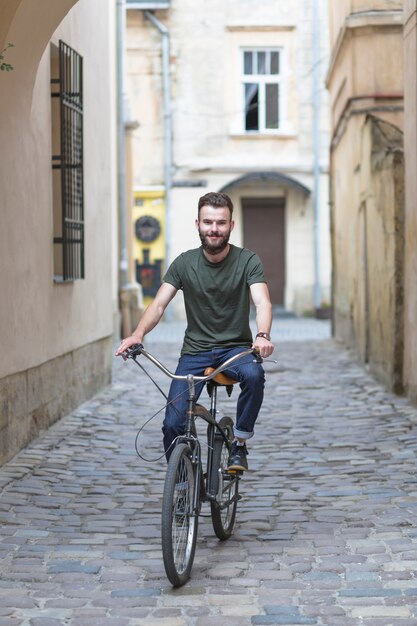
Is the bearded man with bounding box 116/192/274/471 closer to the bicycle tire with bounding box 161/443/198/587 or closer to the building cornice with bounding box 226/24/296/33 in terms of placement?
the bicycle tire with bounding box 161/443/198/587

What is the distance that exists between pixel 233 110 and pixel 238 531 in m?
23.2

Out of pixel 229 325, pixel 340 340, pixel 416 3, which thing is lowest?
pixel 340 340

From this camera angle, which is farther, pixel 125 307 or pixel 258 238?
pixel 258 238

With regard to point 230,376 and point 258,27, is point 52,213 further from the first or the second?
point 258,27

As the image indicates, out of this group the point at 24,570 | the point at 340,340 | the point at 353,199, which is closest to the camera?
the point at 24,570

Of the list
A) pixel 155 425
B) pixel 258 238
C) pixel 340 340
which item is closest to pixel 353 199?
pixel 340 340

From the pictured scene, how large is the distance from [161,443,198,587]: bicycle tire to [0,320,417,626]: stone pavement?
4.0 inches

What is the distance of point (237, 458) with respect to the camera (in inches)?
228

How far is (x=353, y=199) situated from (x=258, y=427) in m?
7.02

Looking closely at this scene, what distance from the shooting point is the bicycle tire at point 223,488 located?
222 inches

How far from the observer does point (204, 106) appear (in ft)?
94.2

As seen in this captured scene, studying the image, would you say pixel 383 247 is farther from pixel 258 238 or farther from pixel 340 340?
pixel 258 238

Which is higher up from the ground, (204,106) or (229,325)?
(204,106)

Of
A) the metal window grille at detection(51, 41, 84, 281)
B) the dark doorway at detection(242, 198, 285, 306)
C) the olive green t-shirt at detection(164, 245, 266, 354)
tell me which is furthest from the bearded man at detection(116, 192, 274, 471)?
the dark doorway at detection(242, 198, 285, 306)
